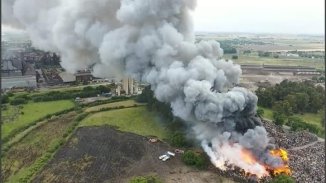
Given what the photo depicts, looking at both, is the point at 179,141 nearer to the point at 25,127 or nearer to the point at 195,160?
the point at 195,160

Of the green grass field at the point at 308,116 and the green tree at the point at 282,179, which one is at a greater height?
the green grass field at the point at 308,116

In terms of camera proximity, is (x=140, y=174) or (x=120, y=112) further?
(x=120, y=112)

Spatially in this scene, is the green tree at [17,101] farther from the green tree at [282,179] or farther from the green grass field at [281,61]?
the green grass field at [281,61]

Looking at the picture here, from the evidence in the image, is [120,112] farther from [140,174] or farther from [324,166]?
[324,166]

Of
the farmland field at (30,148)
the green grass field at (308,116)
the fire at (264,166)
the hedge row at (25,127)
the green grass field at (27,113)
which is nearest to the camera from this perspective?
the fire at (264,166)

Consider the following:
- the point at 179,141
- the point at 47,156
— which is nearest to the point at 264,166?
the point at 179,141

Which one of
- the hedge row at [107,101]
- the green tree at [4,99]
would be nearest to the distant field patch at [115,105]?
the hedge row at [107,101]

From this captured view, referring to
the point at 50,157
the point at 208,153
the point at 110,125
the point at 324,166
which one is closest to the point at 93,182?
the point at 50,157

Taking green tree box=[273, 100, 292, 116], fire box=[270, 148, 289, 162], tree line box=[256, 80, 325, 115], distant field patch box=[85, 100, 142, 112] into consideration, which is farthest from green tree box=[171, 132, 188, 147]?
tree line box=[256, 80, 325, 115]
